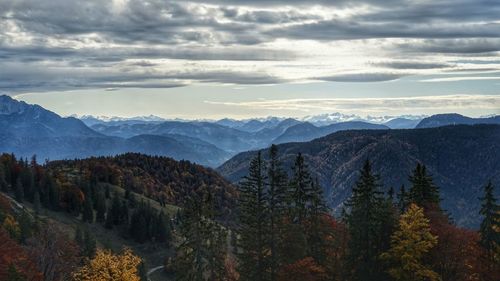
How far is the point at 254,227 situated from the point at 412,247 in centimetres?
1586

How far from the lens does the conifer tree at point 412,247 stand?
55062mm

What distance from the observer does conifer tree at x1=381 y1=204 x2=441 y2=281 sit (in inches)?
2168

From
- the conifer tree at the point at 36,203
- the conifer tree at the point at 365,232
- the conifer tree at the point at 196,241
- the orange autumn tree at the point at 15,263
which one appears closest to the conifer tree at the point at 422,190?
the conifer tree at the point at 365,232

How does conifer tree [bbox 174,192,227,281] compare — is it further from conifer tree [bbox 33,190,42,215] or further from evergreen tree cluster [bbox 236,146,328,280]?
conifer tree [bbox 33,190,42,215]

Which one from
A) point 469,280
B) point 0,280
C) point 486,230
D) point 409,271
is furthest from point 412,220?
point 0,280

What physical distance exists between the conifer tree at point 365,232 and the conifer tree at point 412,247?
2.54m

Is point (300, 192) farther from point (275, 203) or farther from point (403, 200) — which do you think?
point (403, 200)

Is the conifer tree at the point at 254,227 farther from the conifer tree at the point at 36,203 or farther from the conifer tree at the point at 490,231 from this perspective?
the conifer tree at the point at 36,203

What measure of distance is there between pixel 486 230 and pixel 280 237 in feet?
80.7

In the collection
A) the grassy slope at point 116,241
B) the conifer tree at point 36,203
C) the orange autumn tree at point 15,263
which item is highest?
the orange autumn tree at point 15,263

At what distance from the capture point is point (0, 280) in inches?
2532

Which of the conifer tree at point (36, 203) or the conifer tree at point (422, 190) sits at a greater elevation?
the conifer tree at point (422, 190)

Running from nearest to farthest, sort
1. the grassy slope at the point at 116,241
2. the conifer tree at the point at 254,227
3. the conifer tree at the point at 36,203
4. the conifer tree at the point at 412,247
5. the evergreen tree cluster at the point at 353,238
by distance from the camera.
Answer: the conifer tree at the point at 412,247
the evergreen tree cluster at the point at 353,238
the conifer tree at the point at 254,227
the conifer tree at the point at 36,203
the grassy slope at the point at 116,241

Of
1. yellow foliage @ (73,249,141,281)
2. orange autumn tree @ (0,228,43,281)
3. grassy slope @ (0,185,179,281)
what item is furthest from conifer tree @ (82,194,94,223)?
yellow foliage @ (73,249,141,281)
